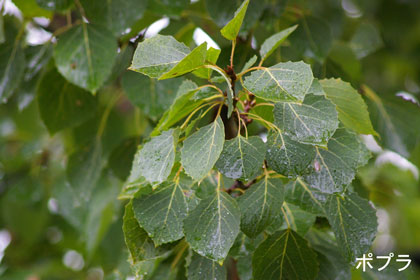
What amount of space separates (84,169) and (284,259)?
565 millimetres

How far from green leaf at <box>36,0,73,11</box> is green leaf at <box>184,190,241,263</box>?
0.51 m

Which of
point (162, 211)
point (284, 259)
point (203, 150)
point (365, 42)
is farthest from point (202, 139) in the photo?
point (365, 42)

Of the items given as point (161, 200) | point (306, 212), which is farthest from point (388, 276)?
point (161, 200)

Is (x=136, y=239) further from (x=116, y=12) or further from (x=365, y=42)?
(x=365, y=42)

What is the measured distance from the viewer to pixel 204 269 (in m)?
0.69

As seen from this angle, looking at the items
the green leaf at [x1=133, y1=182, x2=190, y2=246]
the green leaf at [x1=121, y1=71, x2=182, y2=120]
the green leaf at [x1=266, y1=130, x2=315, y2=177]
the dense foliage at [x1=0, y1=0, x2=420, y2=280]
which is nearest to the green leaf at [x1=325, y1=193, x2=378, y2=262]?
the dense foliage at [x1=0, y1=0, x2=420, y2=280]

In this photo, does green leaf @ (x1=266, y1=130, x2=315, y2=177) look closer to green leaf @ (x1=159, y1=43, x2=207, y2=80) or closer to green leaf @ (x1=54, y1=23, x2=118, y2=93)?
green leaf @ (x1=159, y1=43, x2=207, y2=80)

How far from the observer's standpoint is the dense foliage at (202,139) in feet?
1.98

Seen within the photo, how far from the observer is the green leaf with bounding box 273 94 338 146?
0.58m

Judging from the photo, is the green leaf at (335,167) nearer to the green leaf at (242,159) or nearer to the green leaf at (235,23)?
the green leaf at (242,159)

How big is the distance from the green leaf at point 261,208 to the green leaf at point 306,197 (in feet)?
0.25

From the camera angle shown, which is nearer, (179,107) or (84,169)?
(179,107)

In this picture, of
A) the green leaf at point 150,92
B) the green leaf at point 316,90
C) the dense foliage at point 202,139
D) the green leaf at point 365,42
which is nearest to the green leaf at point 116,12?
the dense foliage at point 202,139

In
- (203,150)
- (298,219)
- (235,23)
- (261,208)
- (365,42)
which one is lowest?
(365,42)
